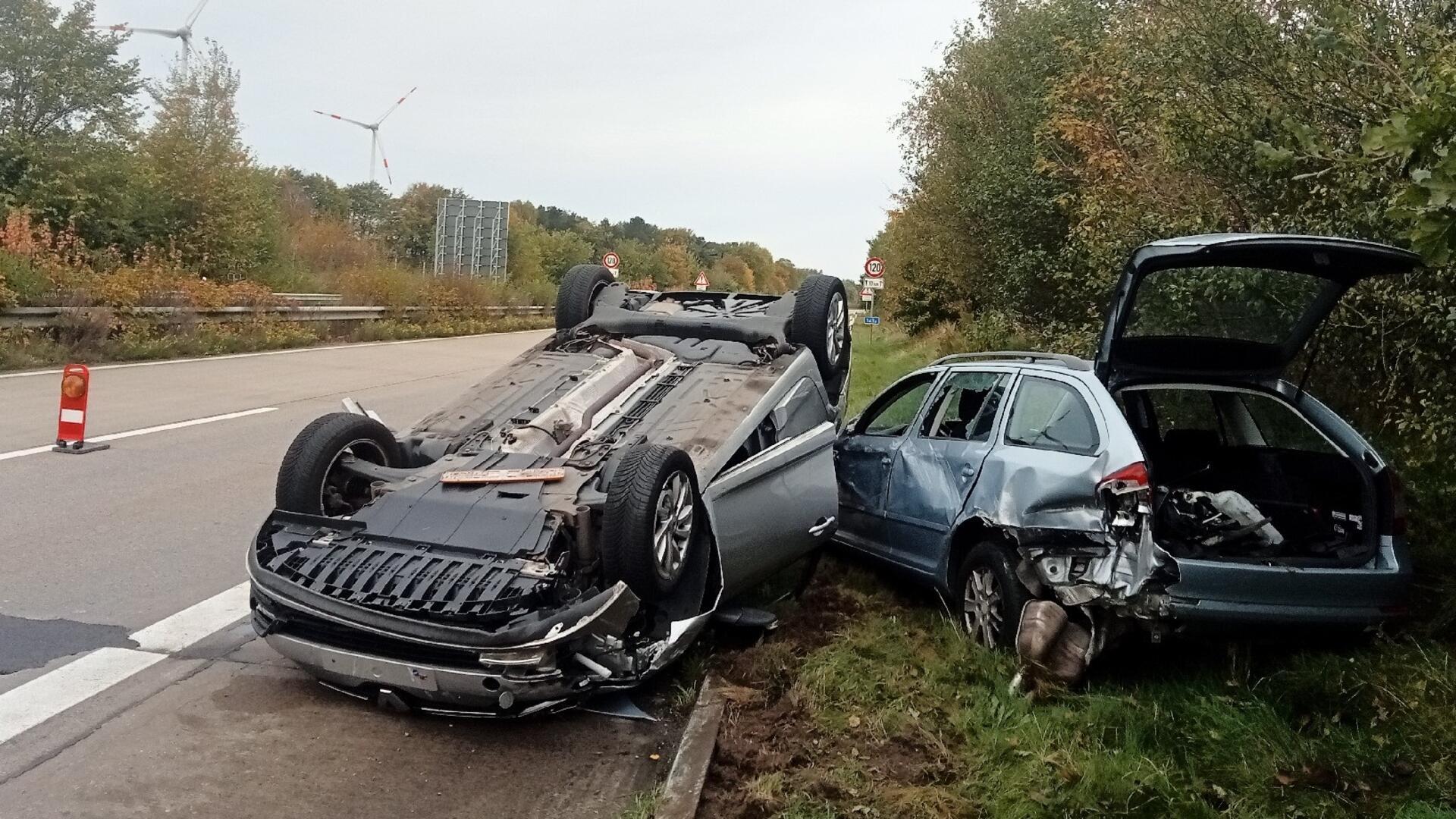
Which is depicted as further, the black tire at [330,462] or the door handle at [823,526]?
the door handle at [823,526]

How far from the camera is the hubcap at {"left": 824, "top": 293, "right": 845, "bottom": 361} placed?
6973 millimetres

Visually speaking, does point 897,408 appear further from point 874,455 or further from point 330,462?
point 330,462

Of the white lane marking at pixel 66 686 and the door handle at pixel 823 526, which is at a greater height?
the door handle at pixel 823 526

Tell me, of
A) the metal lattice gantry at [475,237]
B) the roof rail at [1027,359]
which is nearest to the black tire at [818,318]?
the roof rail at [1027,359]

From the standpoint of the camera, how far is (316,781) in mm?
3885

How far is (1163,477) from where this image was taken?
18.4ft

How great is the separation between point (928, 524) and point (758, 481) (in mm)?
1036

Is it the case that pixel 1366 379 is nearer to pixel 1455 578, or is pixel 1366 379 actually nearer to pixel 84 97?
pixel 1455 578

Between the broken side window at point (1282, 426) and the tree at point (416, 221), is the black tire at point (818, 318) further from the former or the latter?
the tree at point (416, 221)

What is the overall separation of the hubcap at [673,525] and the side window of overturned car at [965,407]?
1747 mm

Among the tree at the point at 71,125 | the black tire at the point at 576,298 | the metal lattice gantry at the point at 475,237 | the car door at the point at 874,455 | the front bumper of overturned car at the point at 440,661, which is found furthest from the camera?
the metal lattice gantry at the point at 475,237

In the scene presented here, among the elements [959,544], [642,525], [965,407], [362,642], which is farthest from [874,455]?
[362,642]

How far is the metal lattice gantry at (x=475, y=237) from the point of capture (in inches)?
1591

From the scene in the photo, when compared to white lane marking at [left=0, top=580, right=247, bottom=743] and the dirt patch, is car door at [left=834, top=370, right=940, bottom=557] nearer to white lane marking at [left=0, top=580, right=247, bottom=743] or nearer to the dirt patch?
the dirt patch
